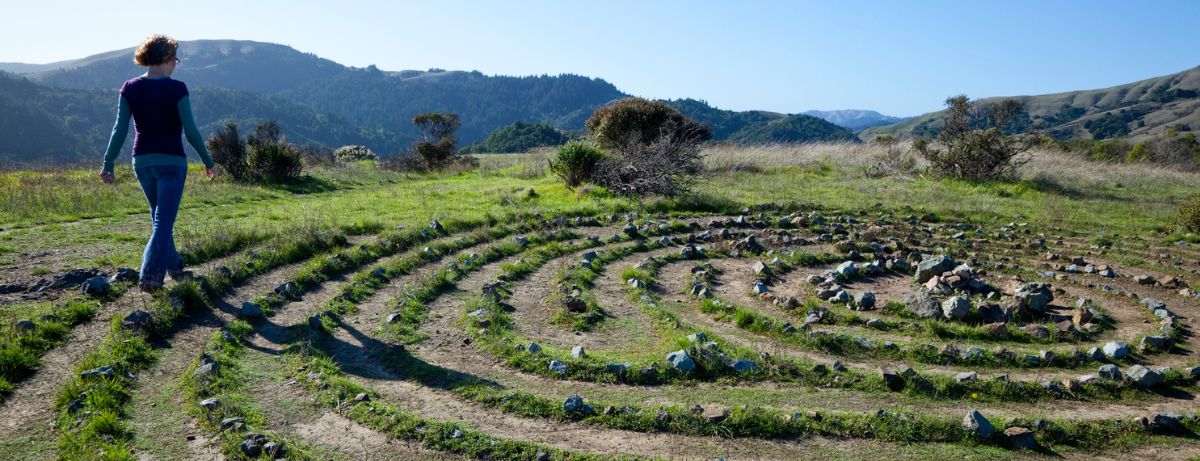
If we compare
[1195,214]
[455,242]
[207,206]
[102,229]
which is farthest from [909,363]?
[207,206]

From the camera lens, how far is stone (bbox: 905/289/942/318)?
7.22 metres

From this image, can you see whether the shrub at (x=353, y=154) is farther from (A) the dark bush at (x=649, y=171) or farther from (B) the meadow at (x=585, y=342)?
(B) the meadow at (x=585, y=342)

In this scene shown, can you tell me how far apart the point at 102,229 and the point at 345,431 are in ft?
31.2

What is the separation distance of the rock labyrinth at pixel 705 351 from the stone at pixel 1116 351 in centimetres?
1

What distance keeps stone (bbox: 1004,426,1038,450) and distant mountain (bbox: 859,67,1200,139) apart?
62138mm

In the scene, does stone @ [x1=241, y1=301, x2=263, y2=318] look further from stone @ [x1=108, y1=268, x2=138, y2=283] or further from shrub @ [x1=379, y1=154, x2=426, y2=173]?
shrub @ [x1=379, y1=154, x2=426, y2=173]

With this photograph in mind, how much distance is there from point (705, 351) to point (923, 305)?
→ 3.11 m

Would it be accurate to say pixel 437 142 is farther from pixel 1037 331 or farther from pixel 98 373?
pixel 1037 331

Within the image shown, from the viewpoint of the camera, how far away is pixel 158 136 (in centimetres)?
678

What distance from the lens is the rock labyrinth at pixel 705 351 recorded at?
14.7 ft

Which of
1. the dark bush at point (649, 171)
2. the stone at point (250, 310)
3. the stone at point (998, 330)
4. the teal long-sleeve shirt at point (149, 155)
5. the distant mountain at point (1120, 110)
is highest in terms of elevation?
the distant mountain at point (1120, 110)

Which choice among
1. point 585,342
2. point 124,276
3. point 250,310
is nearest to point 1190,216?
point 585,342

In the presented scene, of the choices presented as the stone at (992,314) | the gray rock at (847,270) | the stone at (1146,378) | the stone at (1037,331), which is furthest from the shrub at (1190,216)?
the stone at (1146,378)

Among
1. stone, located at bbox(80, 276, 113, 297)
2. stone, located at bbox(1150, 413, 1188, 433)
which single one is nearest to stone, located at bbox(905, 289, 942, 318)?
stone, located at bbox(1150, 413, 1188, 433)
